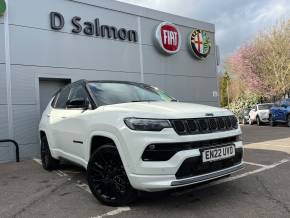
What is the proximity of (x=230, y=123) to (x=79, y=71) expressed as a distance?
7.01 metres

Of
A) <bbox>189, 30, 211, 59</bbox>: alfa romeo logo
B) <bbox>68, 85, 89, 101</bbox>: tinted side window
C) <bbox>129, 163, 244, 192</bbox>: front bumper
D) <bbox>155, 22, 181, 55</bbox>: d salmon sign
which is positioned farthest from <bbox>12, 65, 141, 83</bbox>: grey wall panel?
<bbox>129, 163, 244, 192</bbox>: front bumper

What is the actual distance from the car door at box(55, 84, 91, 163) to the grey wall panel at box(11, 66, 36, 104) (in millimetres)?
3898

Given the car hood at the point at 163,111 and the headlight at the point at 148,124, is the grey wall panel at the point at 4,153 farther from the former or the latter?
the headlight at the point at 148,124

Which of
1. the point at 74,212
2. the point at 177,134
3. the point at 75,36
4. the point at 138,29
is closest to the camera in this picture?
the point at 177,134

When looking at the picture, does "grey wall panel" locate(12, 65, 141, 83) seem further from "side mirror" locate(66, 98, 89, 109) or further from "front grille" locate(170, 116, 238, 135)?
"front grille" locate(170, 116, 238, 135)

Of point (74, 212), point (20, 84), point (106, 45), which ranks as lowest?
point (74, 212)

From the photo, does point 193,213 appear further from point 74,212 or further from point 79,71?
point 79,71

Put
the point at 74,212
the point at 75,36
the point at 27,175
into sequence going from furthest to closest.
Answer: the point at 75,36 → the point at 27,175 → the point at 74,212

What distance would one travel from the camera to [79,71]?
433 inches

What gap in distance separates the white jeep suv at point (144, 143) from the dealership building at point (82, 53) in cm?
463

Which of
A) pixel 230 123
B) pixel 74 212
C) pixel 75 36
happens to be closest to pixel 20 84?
pixel 75 36

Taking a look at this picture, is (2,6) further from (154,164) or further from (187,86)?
(187,86)

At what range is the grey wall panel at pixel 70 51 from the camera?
9.74 m

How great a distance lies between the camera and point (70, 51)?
10.8m
